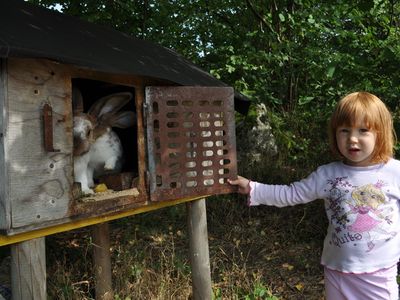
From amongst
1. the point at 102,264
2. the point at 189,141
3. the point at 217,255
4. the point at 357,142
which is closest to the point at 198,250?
the point at 102,264

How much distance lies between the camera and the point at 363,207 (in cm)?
212

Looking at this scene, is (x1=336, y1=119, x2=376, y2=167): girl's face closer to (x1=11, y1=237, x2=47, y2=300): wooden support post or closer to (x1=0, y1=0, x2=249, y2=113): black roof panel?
(x1=0, y1=0, x2=249, y2=113): black roof panel

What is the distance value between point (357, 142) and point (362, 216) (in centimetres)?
34

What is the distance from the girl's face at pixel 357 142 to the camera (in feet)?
7.00

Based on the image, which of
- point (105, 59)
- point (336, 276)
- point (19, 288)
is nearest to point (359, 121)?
point (336, 276)

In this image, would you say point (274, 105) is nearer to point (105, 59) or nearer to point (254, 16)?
point (254, 16)

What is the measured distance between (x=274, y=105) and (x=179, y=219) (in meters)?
1.90

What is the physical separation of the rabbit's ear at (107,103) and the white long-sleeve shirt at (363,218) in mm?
1155

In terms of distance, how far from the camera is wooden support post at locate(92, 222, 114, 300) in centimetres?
312

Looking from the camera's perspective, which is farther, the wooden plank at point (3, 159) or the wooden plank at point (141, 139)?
the wooden plank at point (141, 139)

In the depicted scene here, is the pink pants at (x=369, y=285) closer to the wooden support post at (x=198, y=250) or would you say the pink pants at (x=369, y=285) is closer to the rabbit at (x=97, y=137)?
the wooden support post at (x=198, y=250)

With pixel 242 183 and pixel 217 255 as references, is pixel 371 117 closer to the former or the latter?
pixel 242 183

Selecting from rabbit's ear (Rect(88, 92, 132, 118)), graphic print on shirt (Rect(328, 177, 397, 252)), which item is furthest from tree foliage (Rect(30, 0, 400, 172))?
rabbit's ear (Rect(88, 92, 132, 118))

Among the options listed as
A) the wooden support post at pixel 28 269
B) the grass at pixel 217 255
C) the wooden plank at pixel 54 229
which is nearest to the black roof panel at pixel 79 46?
the wooden plank at pixel 54 229
